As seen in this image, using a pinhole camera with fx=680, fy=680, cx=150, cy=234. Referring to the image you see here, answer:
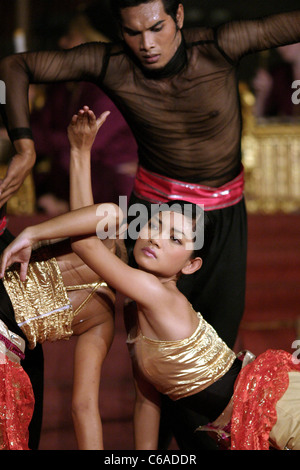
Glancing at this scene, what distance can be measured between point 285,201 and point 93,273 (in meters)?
2.68

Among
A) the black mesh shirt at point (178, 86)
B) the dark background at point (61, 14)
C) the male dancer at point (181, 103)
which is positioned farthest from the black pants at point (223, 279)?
the dark background at point (61, 14)

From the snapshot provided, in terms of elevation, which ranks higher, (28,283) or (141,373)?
(28,283)

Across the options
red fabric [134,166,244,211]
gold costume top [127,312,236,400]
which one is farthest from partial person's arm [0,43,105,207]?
gold costume top [127,312,236,400]

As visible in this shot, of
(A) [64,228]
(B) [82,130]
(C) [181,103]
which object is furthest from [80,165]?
(C) [181,103]

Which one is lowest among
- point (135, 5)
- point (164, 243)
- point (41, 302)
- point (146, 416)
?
point (146, 416)

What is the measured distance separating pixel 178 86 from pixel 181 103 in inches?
1.8

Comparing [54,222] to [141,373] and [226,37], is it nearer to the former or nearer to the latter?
[141,373]

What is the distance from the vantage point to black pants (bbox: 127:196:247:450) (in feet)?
6.35

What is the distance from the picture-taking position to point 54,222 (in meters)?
1.55

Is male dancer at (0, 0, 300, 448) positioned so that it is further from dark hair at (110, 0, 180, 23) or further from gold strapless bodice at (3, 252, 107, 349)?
gold strapless bodice at (3, 252, 107, 349)

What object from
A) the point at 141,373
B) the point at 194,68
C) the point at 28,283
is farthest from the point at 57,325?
the point at 194,68

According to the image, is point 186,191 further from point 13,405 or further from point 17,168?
point 13,405

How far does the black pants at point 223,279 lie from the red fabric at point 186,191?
3 centimetres

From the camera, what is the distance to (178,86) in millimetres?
1793
